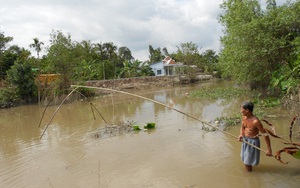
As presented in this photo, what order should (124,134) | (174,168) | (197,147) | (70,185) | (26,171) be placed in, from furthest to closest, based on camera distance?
(124,134), (197,147), (26,171), (174,168), (70,185)

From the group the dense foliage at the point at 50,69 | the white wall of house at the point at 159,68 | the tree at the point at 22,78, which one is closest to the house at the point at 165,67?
the white wall of house at the point at 159,68

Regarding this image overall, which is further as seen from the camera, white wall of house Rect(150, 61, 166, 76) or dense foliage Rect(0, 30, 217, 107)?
white wall of house Rect(150, 61, 166, 76)

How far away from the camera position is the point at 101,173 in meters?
5.68

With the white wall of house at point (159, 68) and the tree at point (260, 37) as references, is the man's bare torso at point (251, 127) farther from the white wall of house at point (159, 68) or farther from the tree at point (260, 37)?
the white wall of house at point (159, 68)

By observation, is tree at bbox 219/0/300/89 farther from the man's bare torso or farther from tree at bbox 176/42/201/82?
tree at bbox 176/42/201/82

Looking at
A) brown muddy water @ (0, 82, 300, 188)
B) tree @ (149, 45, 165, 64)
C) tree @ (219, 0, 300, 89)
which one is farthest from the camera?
tree @ (149, 45, 165, 64)

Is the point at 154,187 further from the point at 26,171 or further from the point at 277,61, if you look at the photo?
the point at 277,61

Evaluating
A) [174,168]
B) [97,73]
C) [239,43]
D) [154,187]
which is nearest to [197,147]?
[174,168]

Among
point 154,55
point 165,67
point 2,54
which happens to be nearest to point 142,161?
point 2,54

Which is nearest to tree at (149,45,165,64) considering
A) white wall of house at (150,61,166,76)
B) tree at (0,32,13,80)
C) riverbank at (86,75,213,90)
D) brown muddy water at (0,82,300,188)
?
white wall of house at (150,61,166,76)

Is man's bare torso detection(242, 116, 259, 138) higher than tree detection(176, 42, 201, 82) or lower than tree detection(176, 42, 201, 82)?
lower

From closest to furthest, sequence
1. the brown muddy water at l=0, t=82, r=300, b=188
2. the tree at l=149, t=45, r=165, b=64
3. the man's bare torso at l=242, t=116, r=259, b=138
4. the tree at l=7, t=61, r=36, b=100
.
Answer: the man's bare torso at l=242, t=116, r=259, b=138, the brown muddy water at l=0, t=82, r=300, b=188, the tree at l=7, t=61, r=36, b=100, the tree at l=149, t=45, r=165, b=64

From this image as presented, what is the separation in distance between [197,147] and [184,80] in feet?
96.8

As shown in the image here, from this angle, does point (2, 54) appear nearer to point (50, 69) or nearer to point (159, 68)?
point (50, 69)
